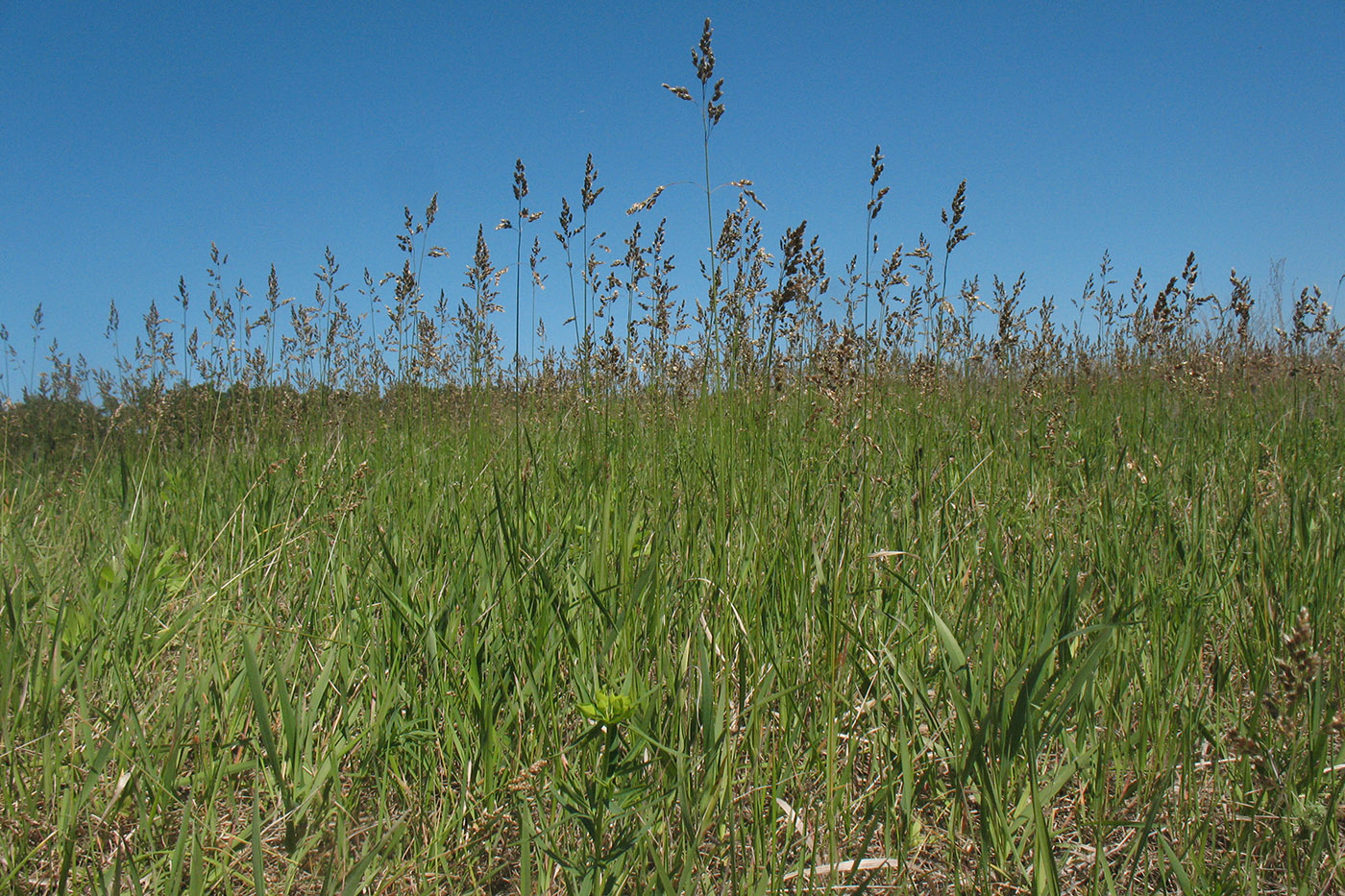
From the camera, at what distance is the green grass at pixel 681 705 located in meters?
1.03

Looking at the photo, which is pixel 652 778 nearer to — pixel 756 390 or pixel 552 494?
pixel 552 494

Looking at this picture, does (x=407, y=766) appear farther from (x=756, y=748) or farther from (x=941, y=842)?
(x=941, y=842)

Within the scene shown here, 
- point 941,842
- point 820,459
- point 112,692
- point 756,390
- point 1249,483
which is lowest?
point 941,842

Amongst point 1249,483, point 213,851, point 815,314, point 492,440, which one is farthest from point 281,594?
point 815,314

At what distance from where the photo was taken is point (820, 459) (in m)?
2.35

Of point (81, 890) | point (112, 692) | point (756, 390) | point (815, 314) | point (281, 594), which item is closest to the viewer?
point (81, 890)

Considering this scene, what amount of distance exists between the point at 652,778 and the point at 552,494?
1242mm

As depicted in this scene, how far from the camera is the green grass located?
103 cm

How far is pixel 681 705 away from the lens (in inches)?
47.4


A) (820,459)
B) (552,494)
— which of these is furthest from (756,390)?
(552,494)

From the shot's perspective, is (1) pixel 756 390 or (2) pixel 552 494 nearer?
(2) pixel 552 494

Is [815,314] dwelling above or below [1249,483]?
above

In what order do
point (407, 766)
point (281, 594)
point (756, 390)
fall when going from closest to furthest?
point (407, 766) < point (281, 594) < point (756, 390)

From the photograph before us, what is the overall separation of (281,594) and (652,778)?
116cm
